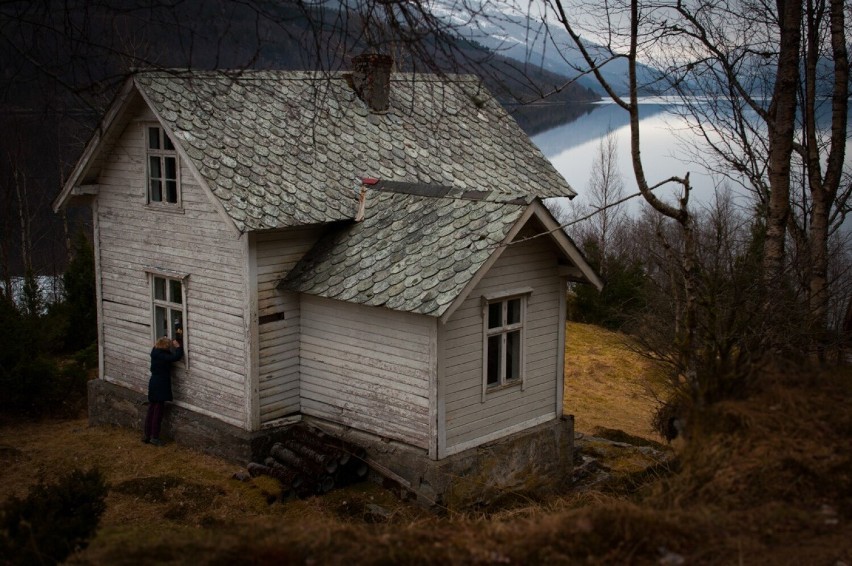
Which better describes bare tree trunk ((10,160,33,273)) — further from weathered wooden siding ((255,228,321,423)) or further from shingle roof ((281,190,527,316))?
shingle roof ((281,190,527,316))

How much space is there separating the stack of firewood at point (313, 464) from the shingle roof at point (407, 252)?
2.24 meters

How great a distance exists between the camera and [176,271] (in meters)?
13.6

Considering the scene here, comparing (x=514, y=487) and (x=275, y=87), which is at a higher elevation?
(x=275, y=87)

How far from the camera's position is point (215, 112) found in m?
13.3

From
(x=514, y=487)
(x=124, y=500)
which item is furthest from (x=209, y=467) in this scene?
(x=514, y=487)

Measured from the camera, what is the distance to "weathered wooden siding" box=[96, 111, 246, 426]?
1289 centimetres

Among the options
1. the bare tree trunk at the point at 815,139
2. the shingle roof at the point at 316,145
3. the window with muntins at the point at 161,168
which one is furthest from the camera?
the bare tree trunk at the point at 815,139

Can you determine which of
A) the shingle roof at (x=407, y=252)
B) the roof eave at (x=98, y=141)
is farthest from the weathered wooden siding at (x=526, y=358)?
the roof eave at (x=98, y=141)

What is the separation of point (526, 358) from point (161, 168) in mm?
6587

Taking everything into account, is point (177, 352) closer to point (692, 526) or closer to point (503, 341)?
point (503, 341)

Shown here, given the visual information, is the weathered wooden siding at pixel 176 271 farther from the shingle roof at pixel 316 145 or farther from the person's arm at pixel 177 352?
the shingle roof at pixel 316 145

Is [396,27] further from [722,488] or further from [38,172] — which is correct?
[38,172]

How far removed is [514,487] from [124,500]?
5536 mm

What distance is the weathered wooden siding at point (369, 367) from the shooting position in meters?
11.6
